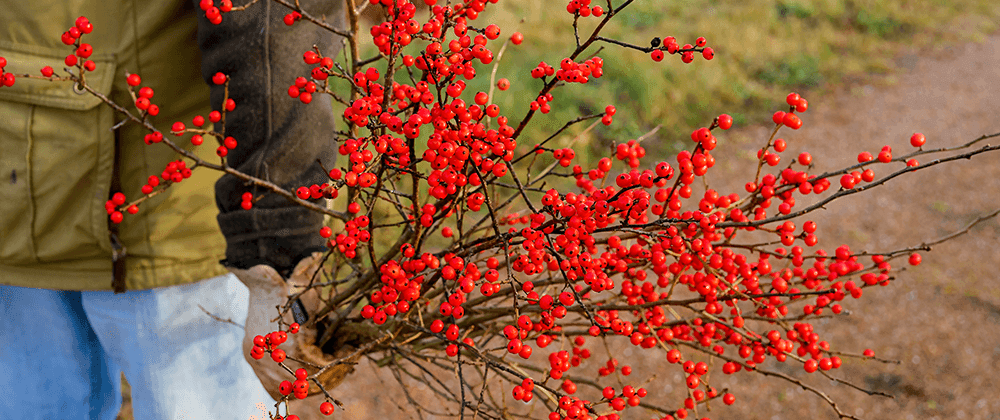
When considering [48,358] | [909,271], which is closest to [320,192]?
[48,358]

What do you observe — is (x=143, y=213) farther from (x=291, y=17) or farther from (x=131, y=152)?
(x=291, y=17)

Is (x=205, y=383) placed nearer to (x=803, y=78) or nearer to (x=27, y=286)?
(x=27, y=286)

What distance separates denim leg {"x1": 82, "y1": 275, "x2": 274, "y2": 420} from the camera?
5.72ft

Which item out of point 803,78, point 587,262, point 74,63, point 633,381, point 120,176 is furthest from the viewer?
point 803,78

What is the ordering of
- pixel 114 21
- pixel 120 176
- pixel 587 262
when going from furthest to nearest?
pixel 120 176
pixel 114 21
pixel 587 262

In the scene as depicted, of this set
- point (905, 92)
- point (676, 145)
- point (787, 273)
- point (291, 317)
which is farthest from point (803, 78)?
point (291, 317)

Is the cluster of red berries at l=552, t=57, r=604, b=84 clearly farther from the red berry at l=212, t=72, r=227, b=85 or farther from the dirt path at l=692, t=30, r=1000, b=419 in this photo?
the dirt path at l=692, t=30, r=1000, b=419

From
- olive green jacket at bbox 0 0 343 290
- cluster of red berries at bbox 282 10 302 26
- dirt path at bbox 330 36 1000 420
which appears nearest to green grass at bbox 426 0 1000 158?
dirt path at bbox 330 36 1000 420

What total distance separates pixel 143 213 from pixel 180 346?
0.40 metres

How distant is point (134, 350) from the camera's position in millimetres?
1770

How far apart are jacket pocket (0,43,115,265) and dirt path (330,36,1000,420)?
156 cm

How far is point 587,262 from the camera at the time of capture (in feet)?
3.47

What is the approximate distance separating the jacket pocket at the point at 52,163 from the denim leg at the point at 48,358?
0.20 m

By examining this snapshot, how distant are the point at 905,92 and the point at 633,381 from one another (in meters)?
5.49
